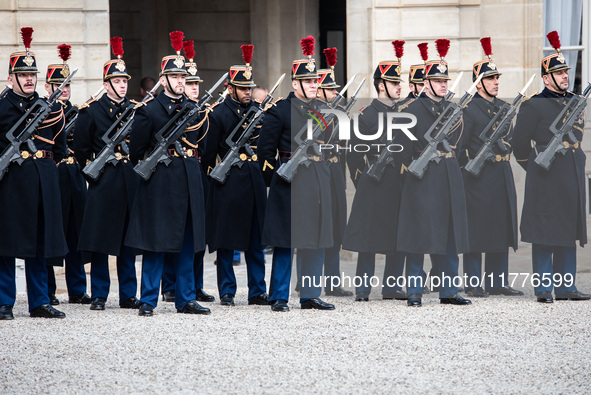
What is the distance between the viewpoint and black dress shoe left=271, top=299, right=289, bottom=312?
8.30 metres

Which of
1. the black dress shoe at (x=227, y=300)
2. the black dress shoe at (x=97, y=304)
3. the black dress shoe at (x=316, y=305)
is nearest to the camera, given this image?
the black dress shoe at (x=316, y=305)

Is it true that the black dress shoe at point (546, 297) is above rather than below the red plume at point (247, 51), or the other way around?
below

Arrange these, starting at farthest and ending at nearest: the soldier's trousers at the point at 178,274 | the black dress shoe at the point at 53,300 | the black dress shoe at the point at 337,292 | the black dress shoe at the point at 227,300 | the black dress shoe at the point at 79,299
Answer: the black dress shoe at the point at 337,292 < the black dress shoe at the point at 79,299 < the black dress shoe at the point at 53,300 < the black dress shoe at the point at 227,300 < the soldier's trousers at the point at 178,274

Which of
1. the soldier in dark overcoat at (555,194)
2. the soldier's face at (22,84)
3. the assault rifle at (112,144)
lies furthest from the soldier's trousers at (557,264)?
the soldier's face at (22,84)

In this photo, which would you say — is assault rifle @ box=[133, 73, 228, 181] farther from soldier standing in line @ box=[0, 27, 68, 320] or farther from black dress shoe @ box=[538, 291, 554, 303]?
black dress shoe @ box=[538, 291, 554, 303]

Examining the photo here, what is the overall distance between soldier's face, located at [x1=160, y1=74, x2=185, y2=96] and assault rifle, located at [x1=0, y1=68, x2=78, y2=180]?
34.6 inches

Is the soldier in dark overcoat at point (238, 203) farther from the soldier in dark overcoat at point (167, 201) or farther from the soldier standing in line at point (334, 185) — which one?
the soldier standing in line at point (334, 185)

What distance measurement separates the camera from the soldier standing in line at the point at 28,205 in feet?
26.2

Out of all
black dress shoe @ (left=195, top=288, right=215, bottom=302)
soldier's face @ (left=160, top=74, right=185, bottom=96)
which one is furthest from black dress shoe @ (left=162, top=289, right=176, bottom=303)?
soldier's face @ (left=160, top=74, right=185, bottom=96)

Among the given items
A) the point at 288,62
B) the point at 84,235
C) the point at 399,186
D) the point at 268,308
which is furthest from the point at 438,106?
the point at 288,62

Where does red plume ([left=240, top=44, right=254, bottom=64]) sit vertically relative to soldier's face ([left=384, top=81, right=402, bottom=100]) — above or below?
above

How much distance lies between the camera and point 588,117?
42.7ft

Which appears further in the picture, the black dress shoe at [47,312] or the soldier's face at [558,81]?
the soldier's face at [558,81]

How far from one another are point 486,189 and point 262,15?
6293 millimetres
